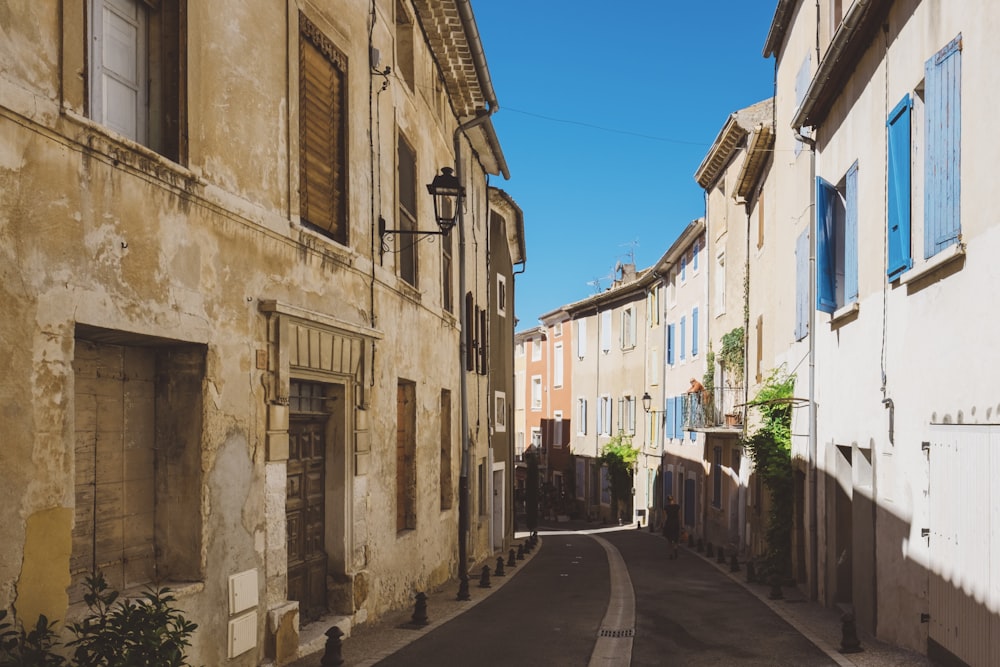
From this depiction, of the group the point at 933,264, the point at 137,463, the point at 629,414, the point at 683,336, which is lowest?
the point at 629,414

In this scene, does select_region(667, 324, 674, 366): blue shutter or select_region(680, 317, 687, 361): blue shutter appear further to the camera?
select_region(667, 324, 674, 366): blue shutter

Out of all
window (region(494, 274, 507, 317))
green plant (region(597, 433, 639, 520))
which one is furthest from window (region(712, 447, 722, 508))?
green plant (region(597, 433, 639, 520))

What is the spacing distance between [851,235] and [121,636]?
31.8 ft

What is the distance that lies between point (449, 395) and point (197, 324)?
10.6 m

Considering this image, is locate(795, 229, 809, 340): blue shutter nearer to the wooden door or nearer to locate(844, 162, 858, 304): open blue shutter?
locate(844, 162, 858, 304): open blue shutter

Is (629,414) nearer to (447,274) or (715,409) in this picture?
(715,409)

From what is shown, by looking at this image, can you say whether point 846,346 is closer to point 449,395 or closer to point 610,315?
point 449,395

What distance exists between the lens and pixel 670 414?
1369 inches

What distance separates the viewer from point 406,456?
14.3m

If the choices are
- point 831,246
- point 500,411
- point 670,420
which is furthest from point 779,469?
point 670,420

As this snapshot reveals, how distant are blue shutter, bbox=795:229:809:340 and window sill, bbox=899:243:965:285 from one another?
5337 millimetres

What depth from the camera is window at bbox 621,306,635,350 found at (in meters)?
40.8

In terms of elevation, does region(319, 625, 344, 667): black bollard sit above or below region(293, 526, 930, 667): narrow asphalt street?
above

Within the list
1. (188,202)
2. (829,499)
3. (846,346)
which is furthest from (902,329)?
(188,202)
